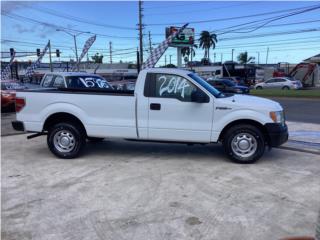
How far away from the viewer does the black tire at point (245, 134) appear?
659cm

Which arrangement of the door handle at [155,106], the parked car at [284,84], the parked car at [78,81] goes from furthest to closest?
the parked car at [284,84], the parked car at [78,81], the door handle at [155,106]

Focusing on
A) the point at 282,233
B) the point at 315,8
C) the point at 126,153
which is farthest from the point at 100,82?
the point at 315,8

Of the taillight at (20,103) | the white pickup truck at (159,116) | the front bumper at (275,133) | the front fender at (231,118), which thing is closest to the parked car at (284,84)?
the white pickup truck at (159,116)

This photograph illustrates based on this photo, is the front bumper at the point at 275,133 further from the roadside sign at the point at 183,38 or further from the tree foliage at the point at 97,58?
the tree foliage at the point at 97,58

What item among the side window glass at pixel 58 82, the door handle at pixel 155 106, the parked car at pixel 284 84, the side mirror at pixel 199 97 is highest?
the side window glass at pixel 58 82

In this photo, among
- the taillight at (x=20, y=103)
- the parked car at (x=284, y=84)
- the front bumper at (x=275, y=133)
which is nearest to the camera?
the front bumper at (x=275, y=133)

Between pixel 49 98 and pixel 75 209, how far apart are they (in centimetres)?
319

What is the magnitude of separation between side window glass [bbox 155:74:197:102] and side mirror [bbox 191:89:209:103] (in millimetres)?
93

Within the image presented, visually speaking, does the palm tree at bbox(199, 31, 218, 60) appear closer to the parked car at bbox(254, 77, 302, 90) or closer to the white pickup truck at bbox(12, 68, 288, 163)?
the parked car at bbox(254, 77, 302, 90)

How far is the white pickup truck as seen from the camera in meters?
6.63

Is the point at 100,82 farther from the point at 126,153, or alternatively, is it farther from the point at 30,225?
the point at 30,225

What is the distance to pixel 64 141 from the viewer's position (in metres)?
7.15

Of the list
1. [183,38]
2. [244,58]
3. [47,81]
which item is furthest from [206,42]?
[47,81]

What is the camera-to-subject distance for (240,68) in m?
58.0
